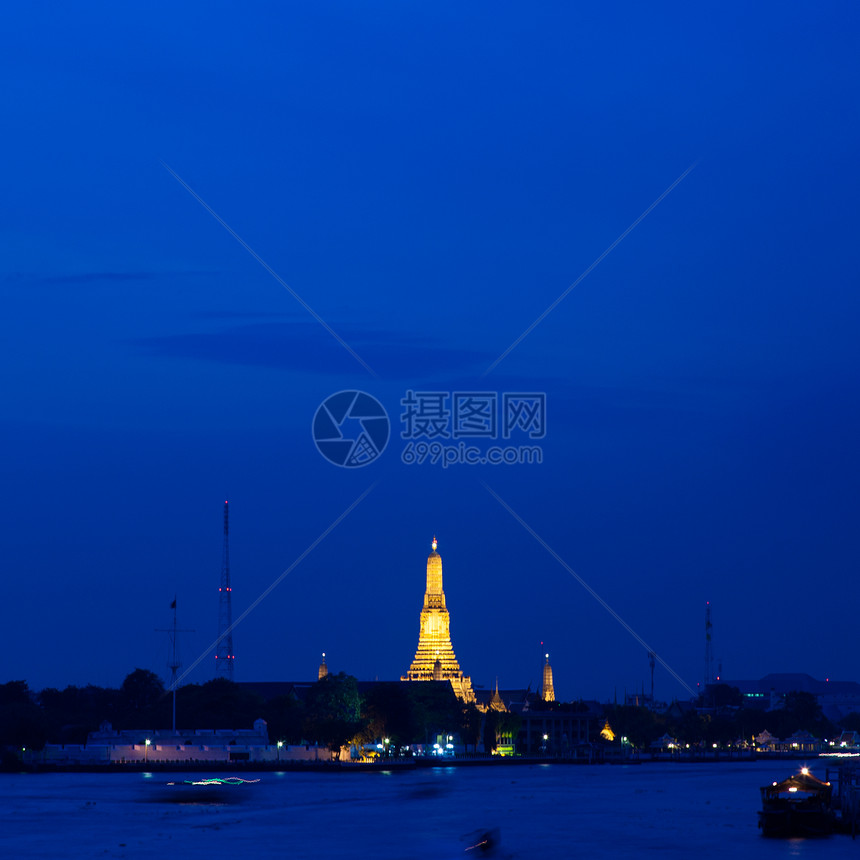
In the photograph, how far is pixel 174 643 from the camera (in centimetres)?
15038

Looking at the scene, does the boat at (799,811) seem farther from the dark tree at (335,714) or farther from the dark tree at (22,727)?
the dark tree at (22,727)

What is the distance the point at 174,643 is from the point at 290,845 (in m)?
84.6

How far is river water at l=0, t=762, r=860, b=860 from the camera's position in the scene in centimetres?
6606

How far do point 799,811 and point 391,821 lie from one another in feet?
76.4

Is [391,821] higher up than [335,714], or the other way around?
[335,714]

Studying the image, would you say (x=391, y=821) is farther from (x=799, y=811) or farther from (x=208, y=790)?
(x=208, y=790)

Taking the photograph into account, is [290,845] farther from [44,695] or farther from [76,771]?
[44,695]

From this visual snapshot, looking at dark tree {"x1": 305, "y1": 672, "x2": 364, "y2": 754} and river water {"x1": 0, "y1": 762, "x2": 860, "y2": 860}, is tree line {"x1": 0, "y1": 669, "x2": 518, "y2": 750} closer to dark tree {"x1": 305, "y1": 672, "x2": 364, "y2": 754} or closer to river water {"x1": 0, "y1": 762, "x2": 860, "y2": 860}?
dark tree {"x1": 305, "y1": 672, "x2": 364, "y2": 754}

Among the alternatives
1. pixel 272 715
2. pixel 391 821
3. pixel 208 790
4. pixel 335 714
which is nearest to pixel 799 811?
pixel 391 821

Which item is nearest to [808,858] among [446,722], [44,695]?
[446,722]

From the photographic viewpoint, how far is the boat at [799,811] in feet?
226

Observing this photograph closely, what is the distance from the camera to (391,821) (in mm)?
81188

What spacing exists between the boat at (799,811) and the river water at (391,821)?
1.29 metres

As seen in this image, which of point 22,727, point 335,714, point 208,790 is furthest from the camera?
point 335,714
